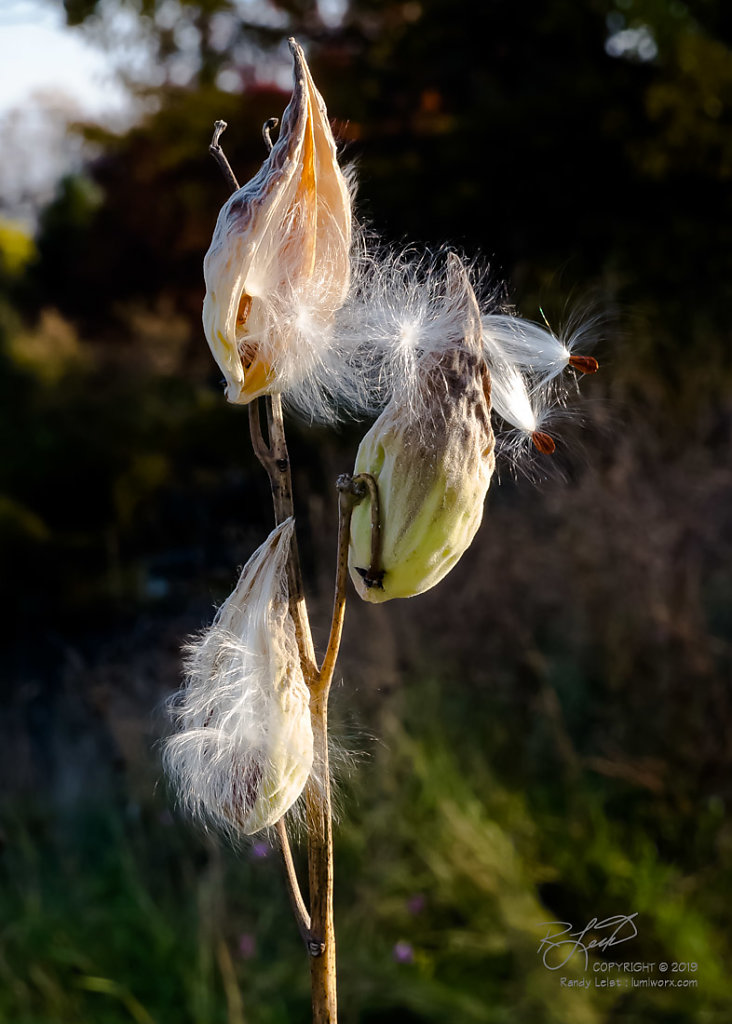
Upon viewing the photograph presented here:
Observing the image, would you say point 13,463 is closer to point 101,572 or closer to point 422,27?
point 101,572

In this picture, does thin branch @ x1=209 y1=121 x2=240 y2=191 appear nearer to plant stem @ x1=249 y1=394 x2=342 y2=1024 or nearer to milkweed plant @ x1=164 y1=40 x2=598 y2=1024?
milkweed plant @ x1=164 y1=40 x2=598 y2=1024

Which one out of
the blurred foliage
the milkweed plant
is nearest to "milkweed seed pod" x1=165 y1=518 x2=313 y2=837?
the milkweed plant

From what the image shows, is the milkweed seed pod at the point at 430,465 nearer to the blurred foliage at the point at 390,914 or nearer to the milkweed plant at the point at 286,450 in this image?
the milkweed plant at the point at 286,450

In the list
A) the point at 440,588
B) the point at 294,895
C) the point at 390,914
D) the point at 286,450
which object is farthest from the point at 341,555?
the point at 440,588

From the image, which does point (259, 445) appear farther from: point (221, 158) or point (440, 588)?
point (440, 588)

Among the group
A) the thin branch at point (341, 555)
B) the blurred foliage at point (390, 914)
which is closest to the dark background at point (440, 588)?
the blurred foliage at point (390, 914)

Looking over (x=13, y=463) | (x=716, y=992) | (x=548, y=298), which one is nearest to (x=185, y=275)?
(x=13, y=463)
